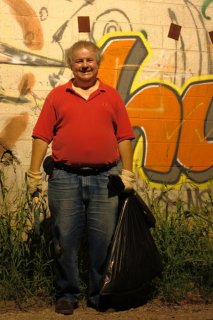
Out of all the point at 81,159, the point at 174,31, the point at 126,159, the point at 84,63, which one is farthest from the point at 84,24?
the point at 81,159

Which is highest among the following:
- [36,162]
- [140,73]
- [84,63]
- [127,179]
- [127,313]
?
[140,73]

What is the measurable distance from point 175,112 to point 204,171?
2.19ft

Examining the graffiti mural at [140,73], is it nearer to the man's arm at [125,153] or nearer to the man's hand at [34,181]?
the man's hand at [34,181]

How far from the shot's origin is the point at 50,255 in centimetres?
452

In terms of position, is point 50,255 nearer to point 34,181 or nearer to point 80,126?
point 34,181

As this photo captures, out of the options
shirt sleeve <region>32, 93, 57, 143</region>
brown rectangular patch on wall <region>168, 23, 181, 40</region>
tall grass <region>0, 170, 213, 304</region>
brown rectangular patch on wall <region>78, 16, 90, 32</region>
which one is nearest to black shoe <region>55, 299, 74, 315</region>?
tall grass <region>0, 170, 213, 304</region>

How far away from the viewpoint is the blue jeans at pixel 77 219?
3.96m

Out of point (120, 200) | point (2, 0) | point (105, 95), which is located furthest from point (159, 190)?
point (2, 0)

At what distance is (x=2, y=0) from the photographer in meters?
4.88

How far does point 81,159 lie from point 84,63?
68 centimetres

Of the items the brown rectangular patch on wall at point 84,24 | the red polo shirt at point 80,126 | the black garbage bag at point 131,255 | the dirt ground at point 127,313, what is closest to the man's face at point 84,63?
the red polo shirt at point 80,126

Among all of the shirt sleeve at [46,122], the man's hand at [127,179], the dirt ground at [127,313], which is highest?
the shirt sleeve at [46,122]

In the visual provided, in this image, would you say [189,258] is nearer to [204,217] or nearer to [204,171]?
[204,217]

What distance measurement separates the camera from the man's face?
3.92 meters
